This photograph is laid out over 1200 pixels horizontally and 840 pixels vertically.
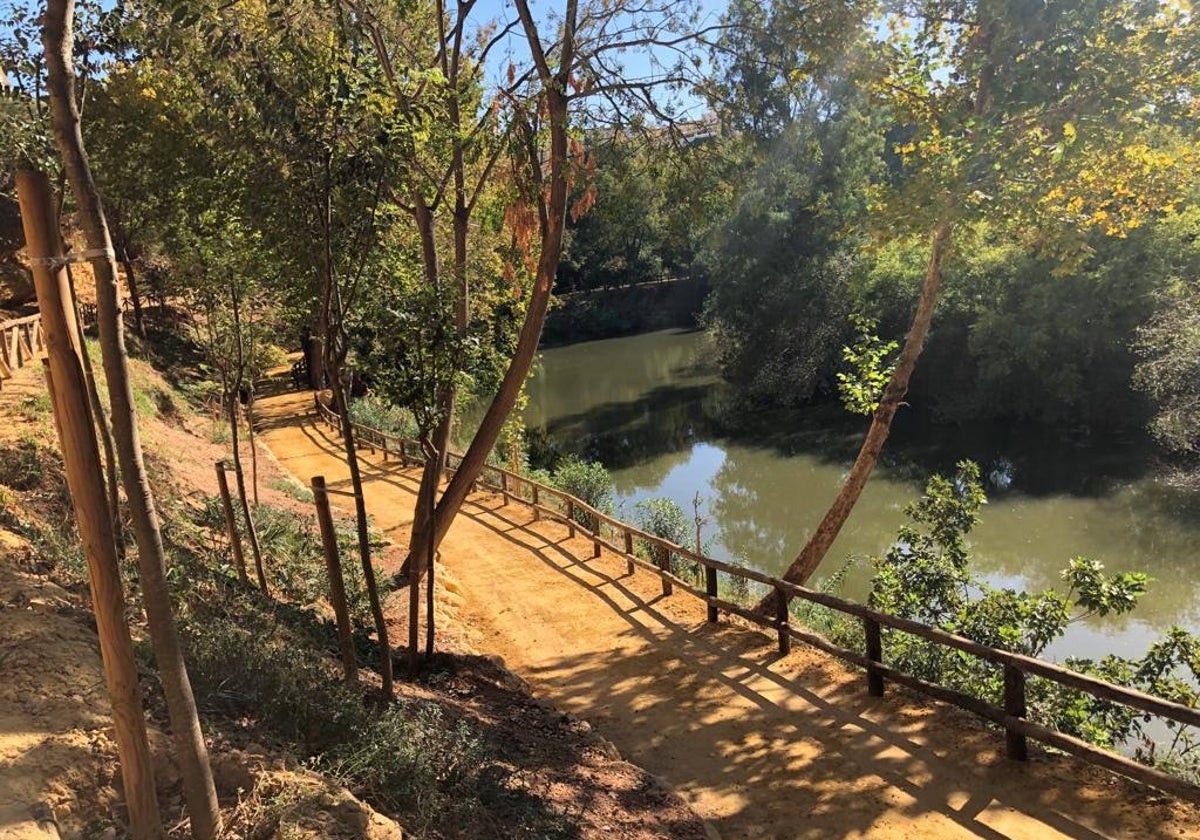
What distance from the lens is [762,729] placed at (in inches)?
271

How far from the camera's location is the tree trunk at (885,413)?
9.40 metres

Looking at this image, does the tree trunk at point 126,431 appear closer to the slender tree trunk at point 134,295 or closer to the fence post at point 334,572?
the fence post at point 334,572

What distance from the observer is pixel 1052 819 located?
5141 mm

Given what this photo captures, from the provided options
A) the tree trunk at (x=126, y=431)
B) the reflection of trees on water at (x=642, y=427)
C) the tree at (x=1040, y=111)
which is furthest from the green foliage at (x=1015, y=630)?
the reflection of trees on water at (x=642, y=427)

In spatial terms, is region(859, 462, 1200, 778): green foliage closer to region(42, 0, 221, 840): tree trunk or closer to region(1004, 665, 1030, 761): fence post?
region(1004, 665, 1030, 761): fence post

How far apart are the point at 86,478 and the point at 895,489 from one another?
21169 mm

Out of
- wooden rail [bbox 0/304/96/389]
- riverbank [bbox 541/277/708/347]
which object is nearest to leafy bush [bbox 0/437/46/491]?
wooden rail [bbox 0/304/96/389]

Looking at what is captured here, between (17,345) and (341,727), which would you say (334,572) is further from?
(17,345)

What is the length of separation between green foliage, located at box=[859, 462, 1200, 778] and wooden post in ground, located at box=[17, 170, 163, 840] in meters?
6.71

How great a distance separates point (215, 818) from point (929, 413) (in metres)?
28.8

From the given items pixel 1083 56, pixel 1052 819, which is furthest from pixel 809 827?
pixel 1083 56

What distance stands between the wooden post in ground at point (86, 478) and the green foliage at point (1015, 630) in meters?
6.71

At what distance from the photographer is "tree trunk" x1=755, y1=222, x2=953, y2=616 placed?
370 inches

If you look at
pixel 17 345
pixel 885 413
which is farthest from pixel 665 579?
pixel 17 345
